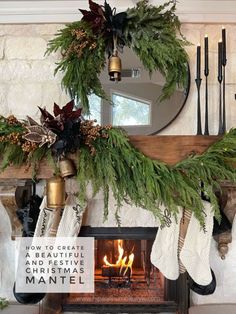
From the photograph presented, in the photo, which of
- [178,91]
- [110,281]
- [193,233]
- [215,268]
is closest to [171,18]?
[178,91]

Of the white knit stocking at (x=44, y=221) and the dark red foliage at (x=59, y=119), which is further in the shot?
the white knit stocking at (x=44, y=221)

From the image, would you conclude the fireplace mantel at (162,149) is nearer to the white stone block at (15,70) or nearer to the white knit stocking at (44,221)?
the white knit stocking at (44,221)

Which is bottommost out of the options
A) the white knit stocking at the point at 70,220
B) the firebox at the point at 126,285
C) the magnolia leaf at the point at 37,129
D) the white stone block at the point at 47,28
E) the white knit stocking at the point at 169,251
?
the firebox at the point at 126,285

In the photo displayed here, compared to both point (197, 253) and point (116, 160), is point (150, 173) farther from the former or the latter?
point (197, 253)

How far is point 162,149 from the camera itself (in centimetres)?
154

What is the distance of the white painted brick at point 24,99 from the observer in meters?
1.99

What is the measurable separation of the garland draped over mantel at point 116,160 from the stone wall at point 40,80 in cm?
50

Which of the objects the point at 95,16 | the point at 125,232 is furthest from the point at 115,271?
the point at 95,16

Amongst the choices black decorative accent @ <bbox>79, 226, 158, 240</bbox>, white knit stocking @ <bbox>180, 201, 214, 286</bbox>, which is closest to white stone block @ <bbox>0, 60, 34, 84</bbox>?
black decorative accent @ <bbox>79, 226, 158, 240</bbox>

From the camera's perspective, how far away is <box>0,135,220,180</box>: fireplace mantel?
154 cm

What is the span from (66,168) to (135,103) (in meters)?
0.66

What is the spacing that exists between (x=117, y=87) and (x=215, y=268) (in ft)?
3.84

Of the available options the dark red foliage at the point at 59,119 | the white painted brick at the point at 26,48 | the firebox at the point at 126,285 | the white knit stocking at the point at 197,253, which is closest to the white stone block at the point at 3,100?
the white painted brick at the point at 26,48

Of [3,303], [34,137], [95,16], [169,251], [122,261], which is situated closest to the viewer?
[34,137]
